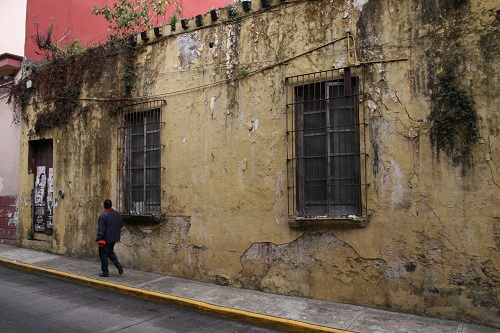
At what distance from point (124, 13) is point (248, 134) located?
645 cm

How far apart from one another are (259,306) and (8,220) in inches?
346

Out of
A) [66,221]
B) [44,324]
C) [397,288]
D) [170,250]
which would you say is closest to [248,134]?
[170,250]

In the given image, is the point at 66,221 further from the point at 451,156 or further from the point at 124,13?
the point at 451,156

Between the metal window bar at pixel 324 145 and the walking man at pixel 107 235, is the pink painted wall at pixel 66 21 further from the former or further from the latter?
the metal window bar at pixel 324 145

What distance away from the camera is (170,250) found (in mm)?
8188

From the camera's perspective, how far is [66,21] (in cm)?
1267

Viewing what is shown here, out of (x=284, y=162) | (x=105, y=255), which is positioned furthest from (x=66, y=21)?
(x=284, y=162)

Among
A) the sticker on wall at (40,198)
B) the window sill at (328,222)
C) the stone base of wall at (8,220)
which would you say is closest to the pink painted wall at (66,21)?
the sticker on wall at (40,198)

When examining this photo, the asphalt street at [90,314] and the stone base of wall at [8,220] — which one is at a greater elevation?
the stone base of wall at [8,220]

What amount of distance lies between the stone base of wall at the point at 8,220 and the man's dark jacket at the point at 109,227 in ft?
16.1

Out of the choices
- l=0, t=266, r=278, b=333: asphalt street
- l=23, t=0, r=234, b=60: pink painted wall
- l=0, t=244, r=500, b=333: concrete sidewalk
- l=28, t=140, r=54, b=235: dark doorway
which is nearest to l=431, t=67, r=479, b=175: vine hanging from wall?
l=0, t=244, r=500, b=333: concrete sidewalk

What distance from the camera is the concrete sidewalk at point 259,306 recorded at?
5.32 meters

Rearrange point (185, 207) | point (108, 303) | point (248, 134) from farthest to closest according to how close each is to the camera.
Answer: point (185, 207), point (248, 134), point (108, 303)

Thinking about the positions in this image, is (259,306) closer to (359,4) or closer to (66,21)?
(359,4)
